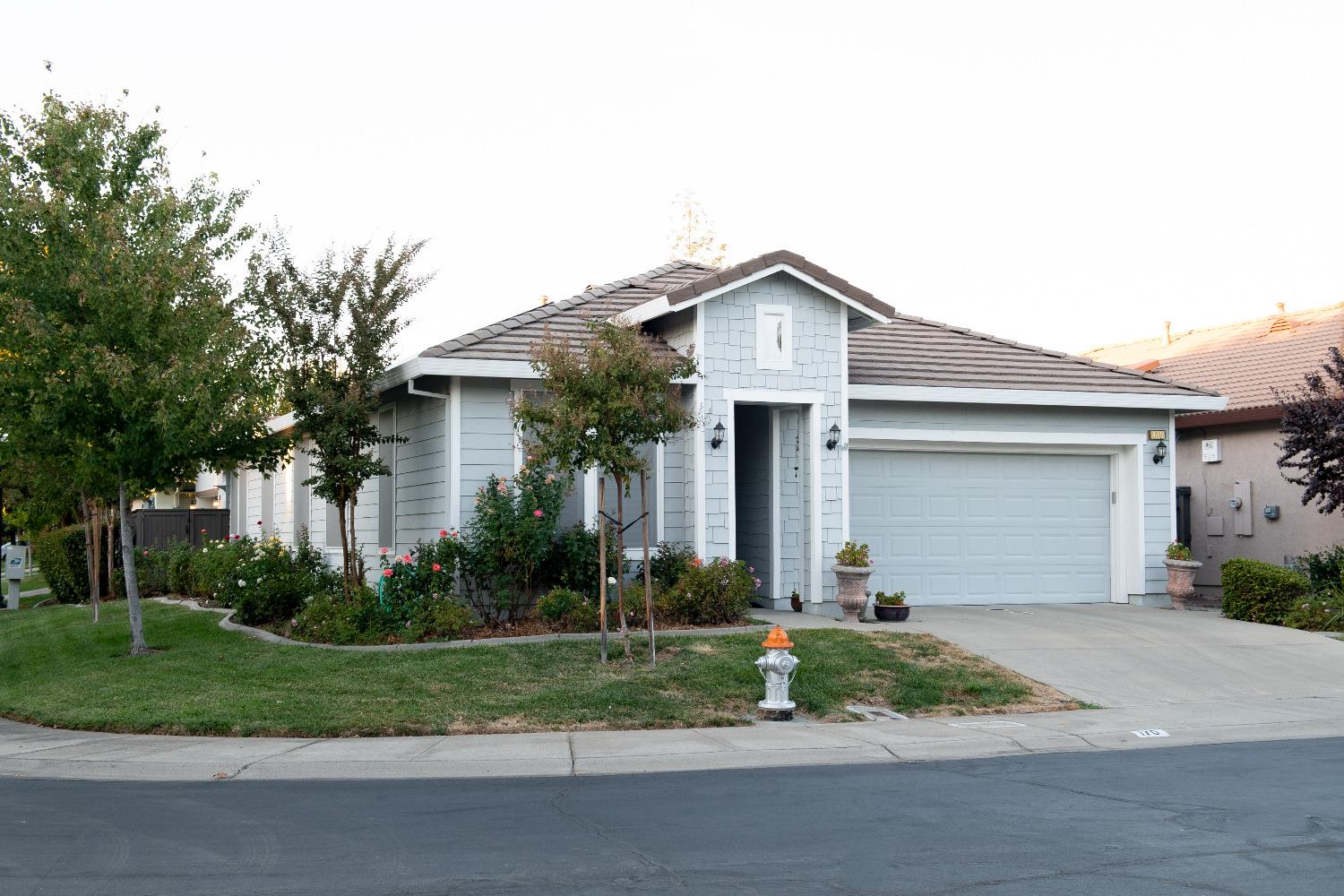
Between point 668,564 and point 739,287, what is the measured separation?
3707mm

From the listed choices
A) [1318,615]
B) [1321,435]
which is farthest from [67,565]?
[1321,435]

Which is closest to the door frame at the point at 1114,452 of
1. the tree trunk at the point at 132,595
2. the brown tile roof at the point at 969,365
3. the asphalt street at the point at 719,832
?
the brown tile roof at the point at 969,365

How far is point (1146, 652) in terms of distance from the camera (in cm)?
1473

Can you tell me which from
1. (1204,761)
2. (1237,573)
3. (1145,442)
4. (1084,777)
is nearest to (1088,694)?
(1204,761)

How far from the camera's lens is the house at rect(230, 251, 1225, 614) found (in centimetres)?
1617

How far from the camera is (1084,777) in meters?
9.16

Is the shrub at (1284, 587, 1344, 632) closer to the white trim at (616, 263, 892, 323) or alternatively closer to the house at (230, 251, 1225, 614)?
the house at (230, 251, 1225, 614)

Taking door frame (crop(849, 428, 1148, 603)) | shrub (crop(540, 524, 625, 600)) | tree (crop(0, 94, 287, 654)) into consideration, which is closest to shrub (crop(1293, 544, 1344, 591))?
door frame (crop(849, 428, 1148, 603))

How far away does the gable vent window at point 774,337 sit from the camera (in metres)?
16.6

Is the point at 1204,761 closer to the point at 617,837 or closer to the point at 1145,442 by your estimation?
the point at 617,837

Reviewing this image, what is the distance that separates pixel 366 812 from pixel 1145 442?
14.6 m

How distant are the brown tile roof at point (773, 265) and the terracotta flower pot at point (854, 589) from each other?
3556mm

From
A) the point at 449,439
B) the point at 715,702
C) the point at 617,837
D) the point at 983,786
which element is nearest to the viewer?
the point at 617,837

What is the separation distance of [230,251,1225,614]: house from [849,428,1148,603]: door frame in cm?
3
